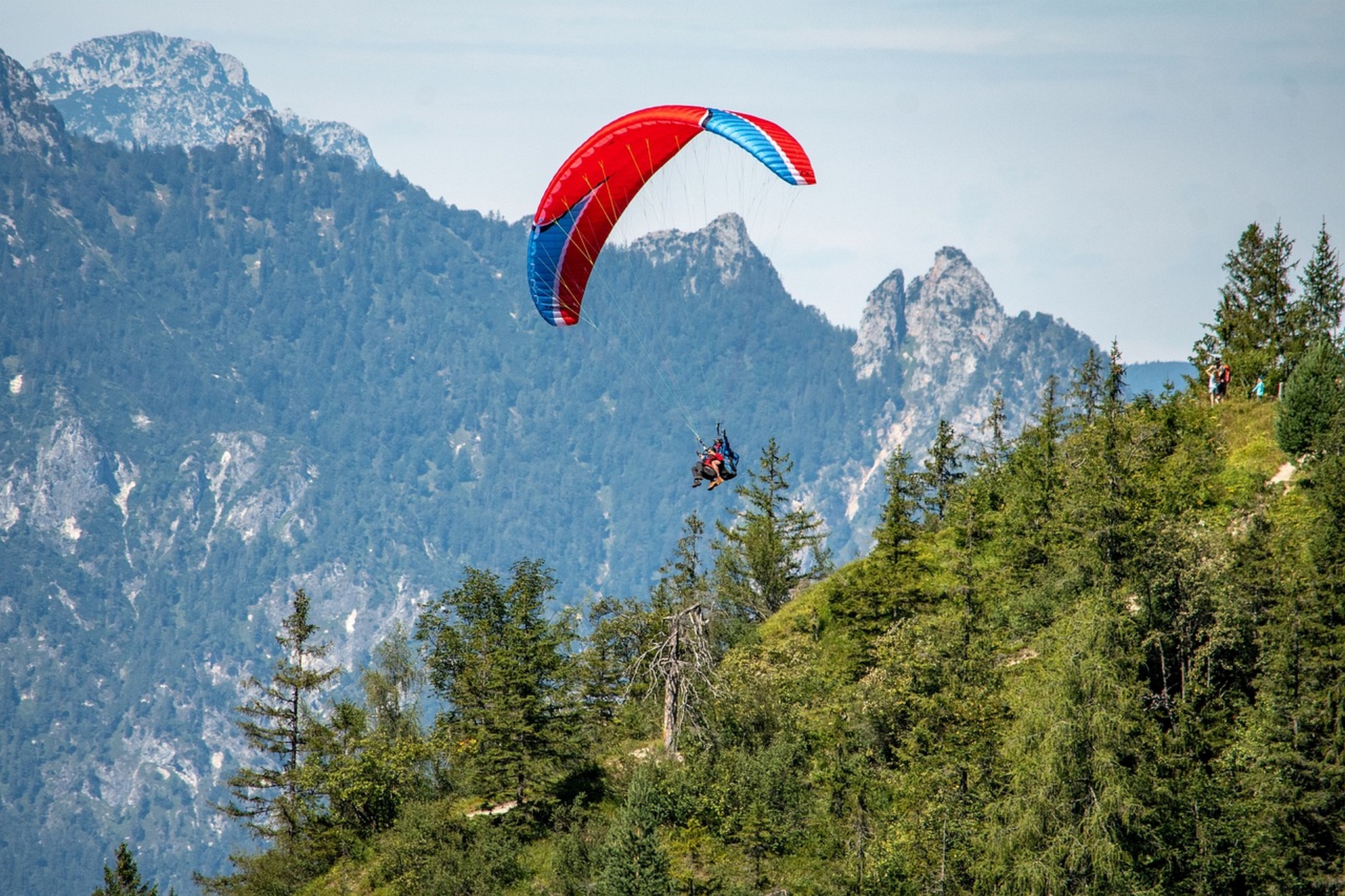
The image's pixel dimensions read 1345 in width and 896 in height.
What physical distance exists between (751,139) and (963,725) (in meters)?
23.0

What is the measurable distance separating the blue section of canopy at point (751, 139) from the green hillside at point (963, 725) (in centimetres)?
1620

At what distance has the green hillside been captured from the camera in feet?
138

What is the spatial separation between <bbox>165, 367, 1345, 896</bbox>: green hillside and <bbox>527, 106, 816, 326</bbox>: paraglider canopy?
14478mm

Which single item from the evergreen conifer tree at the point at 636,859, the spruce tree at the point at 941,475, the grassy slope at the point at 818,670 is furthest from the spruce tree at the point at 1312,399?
the spruce tree at the point at 941,475

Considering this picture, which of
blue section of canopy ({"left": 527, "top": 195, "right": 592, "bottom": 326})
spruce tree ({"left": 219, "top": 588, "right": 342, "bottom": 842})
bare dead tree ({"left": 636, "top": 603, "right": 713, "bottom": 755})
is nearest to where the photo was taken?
bare dead tree ({"left": 636, "top": 603, "right": 713, "bottom": 755})

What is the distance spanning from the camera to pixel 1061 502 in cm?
6106

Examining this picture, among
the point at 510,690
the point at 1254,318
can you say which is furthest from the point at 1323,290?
the point at 510,690

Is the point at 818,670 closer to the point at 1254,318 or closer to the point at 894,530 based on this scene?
the point at 894,530

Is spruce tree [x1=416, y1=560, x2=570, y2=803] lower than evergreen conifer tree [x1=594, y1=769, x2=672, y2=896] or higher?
higher

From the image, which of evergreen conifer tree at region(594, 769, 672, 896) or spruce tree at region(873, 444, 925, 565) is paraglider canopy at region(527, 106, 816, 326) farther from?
evergreen conifer tree at region(594, 769, 672, 896)

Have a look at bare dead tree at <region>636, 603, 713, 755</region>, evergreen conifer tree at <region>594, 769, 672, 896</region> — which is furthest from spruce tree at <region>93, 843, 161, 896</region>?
evergreen conifer tree at <region>594, 769, 672, 896</region>

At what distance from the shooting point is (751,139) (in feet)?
179

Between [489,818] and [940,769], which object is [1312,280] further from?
[489,818]

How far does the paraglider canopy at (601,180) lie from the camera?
5569cm
